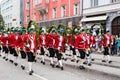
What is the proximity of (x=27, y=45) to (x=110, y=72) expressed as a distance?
11.5 feet

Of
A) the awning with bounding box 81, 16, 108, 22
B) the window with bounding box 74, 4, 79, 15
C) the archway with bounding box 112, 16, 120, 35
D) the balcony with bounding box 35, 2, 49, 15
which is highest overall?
the balcony with bounding box 35, 2, 49, 15

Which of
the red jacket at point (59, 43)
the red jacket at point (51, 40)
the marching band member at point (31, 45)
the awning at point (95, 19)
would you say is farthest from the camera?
the awning at point (95, 19)

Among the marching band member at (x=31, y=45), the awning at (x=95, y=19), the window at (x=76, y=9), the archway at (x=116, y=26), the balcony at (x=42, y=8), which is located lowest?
the marching band member at (x=31, y=45)

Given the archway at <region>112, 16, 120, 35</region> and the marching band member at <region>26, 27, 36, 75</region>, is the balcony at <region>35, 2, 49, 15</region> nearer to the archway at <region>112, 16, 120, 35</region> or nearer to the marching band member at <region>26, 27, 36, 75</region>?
the archway at <region>112, 16, 120, 35</region>

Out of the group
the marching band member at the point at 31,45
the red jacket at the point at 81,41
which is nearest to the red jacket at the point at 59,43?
the red jacket at the point at 81,41

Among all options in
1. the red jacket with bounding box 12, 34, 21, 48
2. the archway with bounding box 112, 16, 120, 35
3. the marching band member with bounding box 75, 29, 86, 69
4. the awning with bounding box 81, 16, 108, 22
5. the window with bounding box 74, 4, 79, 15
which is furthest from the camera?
the window with bounding box 74, 4, 79, 15

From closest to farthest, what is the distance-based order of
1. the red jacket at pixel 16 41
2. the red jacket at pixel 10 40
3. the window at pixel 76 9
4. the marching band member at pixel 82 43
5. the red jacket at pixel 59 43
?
the marching band member at pixel 82 43 → the red jacket at pixel 59 43 → the red jacket at pixel 16 41 → the red jacket at pixel 10 40 → the window at pixel 76 9

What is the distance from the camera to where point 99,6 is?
34094mm

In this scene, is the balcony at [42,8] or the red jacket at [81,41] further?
the balcony at [42,8]

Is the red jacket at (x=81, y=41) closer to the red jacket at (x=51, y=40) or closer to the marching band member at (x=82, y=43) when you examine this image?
the marching band member at (x=82, y=43)

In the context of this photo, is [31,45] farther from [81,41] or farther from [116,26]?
[116,26]

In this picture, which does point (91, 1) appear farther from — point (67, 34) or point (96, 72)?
point (96, 72)

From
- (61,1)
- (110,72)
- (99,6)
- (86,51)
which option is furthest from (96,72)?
(61,1)

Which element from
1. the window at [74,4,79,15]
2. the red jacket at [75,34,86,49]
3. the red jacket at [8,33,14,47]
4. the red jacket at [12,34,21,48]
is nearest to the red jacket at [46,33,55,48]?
the red jacket at [75,34,86,49]
